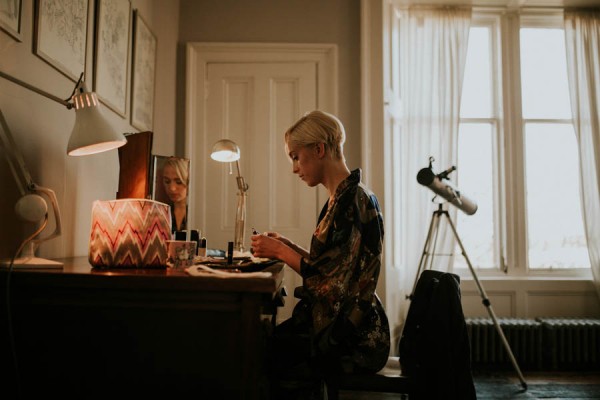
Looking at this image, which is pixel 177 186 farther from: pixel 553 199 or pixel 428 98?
pixel 553 199

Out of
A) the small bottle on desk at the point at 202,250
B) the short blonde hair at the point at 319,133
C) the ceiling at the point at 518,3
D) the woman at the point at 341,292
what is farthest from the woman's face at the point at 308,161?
the ceiling at the point at 518,3

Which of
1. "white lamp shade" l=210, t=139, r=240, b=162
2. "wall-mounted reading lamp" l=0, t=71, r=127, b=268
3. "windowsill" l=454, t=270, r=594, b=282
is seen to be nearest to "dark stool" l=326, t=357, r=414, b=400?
"wall-mounted reading lamp" l=0, t=71, r=127, b=268

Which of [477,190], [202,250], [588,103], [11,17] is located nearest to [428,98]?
[477,190]

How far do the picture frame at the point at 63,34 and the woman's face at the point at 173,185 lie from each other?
646 mm

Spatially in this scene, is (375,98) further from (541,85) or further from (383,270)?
(541,85)

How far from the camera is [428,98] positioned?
13.7 ft

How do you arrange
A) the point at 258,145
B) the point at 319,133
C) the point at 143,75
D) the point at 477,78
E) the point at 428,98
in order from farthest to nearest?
1. the point at 477,78
2. the point at 428,98
3. the point at 258,145
4. the point at 143,75
5. the point at 319,133

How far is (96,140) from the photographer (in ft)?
4.41

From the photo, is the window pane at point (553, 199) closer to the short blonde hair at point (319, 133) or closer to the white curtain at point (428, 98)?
the white curtain at point (428, 98)

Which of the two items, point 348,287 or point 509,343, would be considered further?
point 509,343

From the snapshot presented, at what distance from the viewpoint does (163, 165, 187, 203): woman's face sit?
249cm

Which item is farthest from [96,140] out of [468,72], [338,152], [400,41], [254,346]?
[468,72]

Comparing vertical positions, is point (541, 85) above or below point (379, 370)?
above

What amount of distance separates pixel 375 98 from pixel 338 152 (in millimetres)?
1890
